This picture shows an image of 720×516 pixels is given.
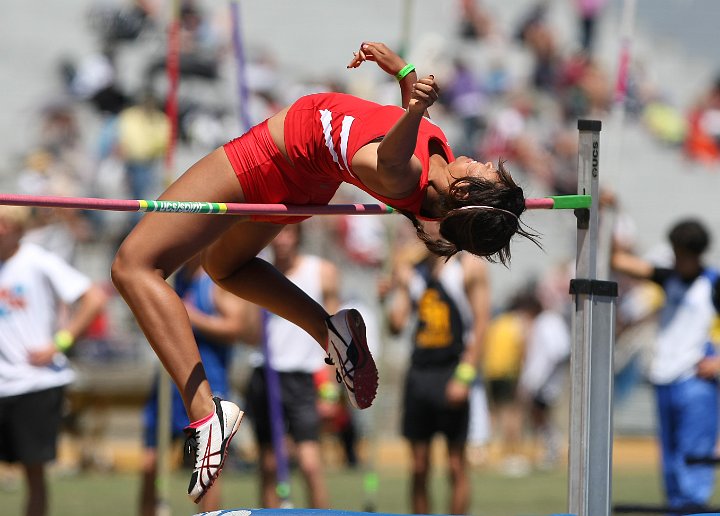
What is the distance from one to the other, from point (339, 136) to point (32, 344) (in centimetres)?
330

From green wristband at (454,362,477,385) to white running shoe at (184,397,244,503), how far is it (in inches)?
137

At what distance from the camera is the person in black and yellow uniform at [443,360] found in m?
7.50

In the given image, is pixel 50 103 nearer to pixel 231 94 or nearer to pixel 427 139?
pixel 231 94

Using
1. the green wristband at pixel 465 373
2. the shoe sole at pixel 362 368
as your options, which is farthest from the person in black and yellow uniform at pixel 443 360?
the shoe sole at pixel 362 368

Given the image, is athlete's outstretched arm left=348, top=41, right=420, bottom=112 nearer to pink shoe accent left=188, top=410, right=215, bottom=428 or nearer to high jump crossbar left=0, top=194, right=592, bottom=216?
high jump crossbar left=0, top=194, right=592, bottom=216

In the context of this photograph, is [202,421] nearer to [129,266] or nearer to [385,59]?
[129,266]

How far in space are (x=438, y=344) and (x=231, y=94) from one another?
6964mm

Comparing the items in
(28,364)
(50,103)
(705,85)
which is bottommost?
(28,364)

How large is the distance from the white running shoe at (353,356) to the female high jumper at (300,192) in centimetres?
44

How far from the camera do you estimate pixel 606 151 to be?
14414 mm

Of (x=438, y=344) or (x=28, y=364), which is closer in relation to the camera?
(x=28, y=364)

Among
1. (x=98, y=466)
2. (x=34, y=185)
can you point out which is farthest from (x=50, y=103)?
(x=98, y=466)

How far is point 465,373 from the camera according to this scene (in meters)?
7.43

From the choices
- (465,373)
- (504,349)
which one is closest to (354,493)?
→ (465,373)
